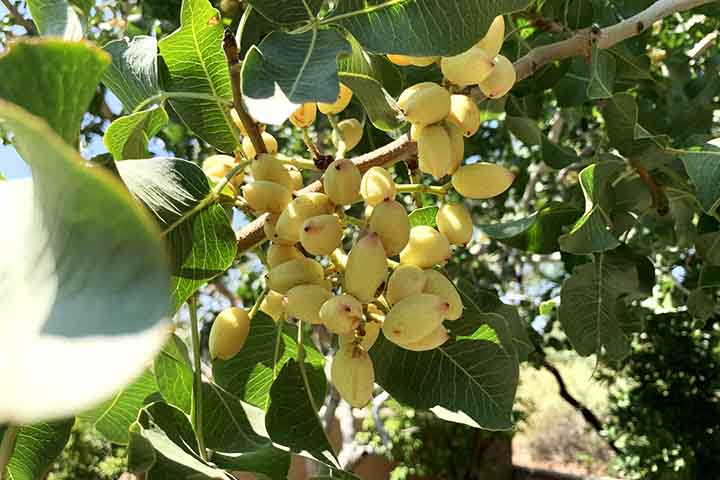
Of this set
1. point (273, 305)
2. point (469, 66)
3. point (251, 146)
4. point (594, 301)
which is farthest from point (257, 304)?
point (594, 301)

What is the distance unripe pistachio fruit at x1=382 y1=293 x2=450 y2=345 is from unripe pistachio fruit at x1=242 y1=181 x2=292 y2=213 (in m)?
0.10

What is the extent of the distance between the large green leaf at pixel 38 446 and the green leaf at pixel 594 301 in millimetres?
442

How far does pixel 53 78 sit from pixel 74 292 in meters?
0.13

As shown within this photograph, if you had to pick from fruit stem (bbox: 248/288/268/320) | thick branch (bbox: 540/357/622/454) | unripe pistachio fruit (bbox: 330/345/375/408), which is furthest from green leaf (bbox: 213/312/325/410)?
thick branch (bbox: 540/357/622/454)

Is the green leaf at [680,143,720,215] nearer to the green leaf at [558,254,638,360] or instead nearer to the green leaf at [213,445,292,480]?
the green leaf at [558,254,638,360]

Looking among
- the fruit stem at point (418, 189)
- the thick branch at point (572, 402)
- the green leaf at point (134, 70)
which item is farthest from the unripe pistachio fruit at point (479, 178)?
the thick branch at point (572, 402)

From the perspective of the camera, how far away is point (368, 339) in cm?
52

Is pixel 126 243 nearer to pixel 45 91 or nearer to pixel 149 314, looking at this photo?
pixel 149 314

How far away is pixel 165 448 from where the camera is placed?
1.44 ft

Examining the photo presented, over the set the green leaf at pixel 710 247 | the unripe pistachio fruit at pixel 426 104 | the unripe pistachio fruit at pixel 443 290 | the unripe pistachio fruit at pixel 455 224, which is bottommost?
the green leaf at pixel 710 247

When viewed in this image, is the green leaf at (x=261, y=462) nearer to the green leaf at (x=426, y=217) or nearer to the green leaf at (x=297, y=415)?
the green leaf at (x=297, y=415)

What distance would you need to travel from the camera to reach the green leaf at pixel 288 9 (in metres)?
0.52

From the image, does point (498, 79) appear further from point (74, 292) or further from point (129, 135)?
point (74, 292)

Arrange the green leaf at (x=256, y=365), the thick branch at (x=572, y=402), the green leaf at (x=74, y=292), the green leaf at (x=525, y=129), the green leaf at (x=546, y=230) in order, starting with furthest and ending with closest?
1. the thick branch at (x=572, y=402)
2. the green leaf at (x=525, y=129)
3. the green leaf at (x=546, y=230)
4. the green leaf at (x=256, y=365)
5. the green leaf at (x=74, y=292)
